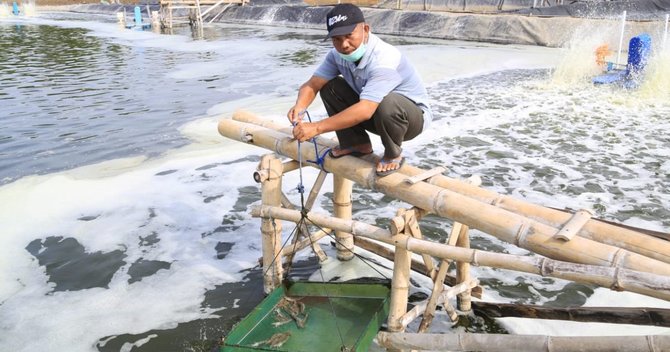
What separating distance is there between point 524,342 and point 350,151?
188cm

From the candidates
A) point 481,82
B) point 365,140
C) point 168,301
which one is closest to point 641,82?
point 481,82

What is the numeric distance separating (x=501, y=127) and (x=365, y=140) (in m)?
6.28

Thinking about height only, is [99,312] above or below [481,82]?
below

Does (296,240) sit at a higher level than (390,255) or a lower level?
higher

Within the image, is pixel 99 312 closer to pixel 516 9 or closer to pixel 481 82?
pixel 481 82

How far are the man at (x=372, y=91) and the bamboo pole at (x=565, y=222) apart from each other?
350 millimetres

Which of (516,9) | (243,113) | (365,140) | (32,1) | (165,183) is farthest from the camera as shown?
(32,1)

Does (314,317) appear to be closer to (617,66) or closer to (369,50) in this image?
(369,50)

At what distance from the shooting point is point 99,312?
4422 mm

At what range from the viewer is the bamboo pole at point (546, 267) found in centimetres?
234

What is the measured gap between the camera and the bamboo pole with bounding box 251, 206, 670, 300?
2.34m

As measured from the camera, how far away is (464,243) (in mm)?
3852

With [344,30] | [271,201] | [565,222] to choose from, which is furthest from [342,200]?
[565,222]

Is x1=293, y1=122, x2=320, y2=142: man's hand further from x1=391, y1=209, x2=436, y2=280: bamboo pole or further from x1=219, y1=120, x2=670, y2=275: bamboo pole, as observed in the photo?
x1=391, y1=209, x2=436, y2=280: bamboo pole
